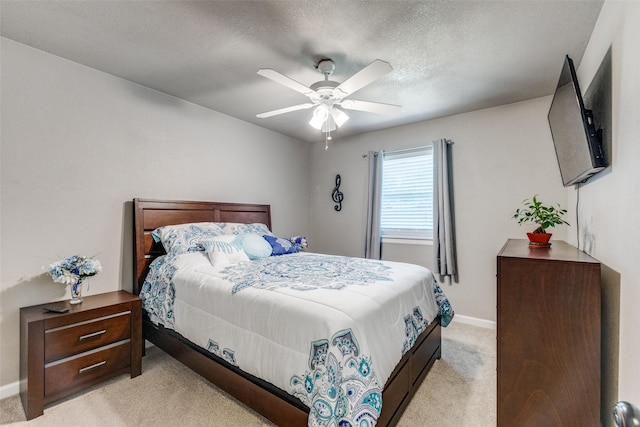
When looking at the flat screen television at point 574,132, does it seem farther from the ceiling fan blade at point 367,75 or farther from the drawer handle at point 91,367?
the drawer handle at point 91,367

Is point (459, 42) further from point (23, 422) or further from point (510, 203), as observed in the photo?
point (23, 422)

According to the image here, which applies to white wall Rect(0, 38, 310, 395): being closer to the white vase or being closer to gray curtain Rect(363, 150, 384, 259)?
the white vase

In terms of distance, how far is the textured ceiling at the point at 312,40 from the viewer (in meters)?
1.75

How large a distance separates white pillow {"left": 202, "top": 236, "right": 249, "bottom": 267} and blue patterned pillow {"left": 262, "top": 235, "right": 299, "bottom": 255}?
1.52 ft

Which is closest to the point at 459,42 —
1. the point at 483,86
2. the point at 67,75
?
the point at 483,86

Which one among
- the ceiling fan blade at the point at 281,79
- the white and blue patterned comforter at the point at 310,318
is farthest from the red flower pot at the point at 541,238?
the ceiling fan blade at the point at 281,79

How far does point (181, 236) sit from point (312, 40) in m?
2.05

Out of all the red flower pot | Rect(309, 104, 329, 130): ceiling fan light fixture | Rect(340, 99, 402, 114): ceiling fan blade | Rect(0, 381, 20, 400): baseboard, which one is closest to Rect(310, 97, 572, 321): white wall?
the red flower pot

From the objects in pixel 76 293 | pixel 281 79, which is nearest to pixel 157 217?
pixel 76 293

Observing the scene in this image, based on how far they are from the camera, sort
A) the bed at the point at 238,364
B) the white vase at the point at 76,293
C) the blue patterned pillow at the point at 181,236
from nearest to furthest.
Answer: the bed at the point at 238,364 → the white vase at the point at 76,293 → the blue patterned pillow at the point at 181,236

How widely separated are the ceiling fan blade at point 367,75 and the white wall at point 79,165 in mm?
1960

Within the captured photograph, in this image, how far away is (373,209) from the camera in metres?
4.10

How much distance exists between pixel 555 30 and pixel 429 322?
2248mm

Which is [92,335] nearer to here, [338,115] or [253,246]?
[253,246]
